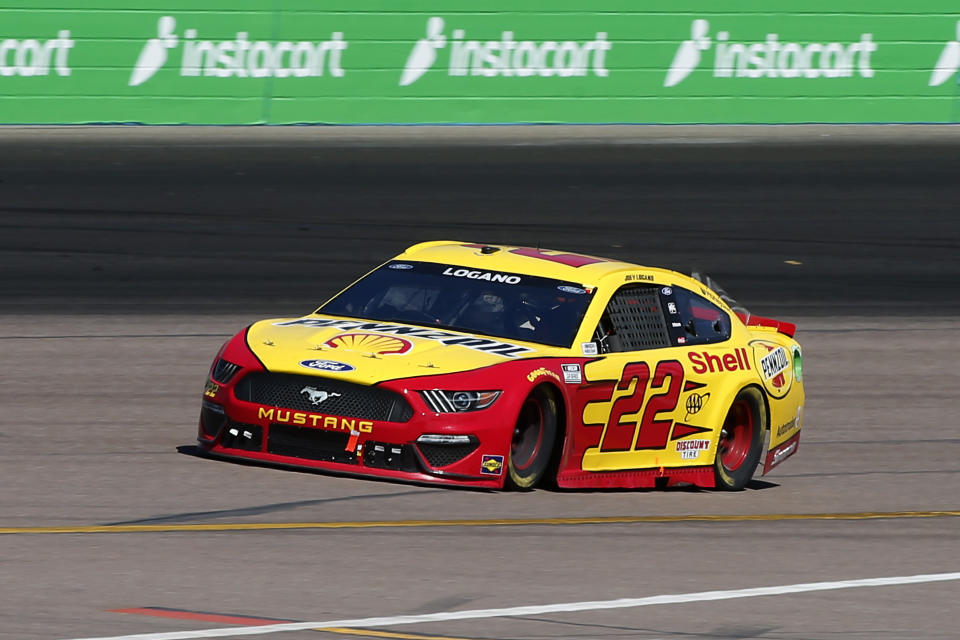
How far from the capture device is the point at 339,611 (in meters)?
6.68

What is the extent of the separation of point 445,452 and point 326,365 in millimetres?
743

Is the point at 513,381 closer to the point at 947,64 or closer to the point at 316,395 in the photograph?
the point at 316,395

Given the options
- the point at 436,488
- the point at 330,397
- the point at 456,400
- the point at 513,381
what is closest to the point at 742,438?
the point at 513,381

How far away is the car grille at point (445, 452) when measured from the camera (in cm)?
913

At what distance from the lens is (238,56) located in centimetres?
2569

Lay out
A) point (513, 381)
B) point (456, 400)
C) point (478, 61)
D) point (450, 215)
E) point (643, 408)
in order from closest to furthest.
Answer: point (456, 400) → point (513, 381) → point (643, 408) → point (450, 215) → point (478, 61)

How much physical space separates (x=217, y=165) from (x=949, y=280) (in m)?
9.00

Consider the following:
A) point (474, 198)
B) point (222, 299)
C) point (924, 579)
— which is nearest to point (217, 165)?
point (474, 198)

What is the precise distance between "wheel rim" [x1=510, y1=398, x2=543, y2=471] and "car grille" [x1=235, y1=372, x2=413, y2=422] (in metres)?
0.66

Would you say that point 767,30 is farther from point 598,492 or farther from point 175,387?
point 598,492

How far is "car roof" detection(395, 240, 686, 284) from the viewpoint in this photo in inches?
409

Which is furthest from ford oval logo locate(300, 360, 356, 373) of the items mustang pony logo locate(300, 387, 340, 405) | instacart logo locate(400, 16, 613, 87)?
instacart logo locate(400, 16, 613, 87)

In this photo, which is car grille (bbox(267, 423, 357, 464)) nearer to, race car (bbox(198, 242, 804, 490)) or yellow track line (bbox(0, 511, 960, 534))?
race car (bbox(198, 242, 804, 490))

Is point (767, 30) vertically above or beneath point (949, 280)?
above
